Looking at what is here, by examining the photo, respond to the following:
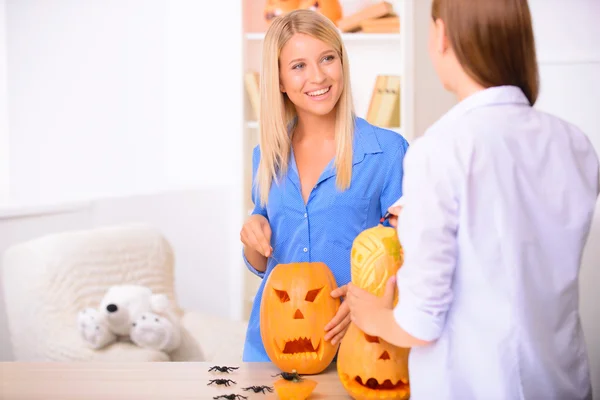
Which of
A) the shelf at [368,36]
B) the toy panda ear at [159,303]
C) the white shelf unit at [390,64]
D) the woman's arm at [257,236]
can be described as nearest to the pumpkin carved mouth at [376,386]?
the woman's arm at [257,236]

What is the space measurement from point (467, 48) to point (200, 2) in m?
4.81

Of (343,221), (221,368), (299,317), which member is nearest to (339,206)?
(343,221)

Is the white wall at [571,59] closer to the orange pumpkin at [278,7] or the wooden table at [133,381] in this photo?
the wooden table at [133,381]

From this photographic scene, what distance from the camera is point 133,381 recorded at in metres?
1.51

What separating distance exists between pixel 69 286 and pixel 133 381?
1.77 metres

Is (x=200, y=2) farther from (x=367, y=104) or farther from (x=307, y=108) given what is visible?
(x=307, y=108)

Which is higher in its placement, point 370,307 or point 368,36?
point 368,36

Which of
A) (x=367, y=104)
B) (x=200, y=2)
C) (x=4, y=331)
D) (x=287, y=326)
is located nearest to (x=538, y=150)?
(x=287, y=326)

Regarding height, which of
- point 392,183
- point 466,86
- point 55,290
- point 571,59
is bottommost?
point 55,290

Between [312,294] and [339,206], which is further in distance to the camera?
[339,206]

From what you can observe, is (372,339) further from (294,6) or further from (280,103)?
(294,6)

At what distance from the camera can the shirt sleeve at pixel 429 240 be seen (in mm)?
1150

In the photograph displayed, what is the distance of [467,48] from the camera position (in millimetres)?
1214

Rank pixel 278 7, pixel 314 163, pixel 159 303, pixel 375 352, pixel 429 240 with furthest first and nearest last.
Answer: pixel 278 7, pixel 159 303, pixel 314 163, pixel 375 352, pixel 429 240
